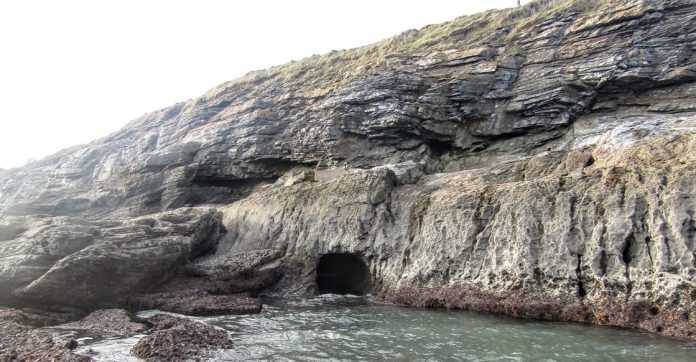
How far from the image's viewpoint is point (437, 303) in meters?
20.3

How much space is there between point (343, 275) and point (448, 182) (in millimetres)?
8750

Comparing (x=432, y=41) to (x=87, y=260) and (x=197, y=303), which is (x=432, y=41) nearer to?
(x=197, y=303)

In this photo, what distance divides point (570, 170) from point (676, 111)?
546 inches

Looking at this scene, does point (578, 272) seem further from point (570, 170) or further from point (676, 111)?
point (676, 111)

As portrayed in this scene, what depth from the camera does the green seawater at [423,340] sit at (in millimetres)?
12883

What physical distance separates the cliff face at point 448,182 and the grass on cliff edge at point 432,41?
29cm

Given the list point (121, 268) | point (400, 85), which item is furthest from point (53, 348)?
point (400, 85)

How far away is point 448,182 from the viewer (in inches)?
1013

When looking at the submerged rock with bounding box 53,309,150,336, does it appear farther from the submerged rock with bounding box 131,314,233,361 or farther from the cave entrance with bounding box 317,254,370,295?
the cave entrance with bounding box 317,254,370,295

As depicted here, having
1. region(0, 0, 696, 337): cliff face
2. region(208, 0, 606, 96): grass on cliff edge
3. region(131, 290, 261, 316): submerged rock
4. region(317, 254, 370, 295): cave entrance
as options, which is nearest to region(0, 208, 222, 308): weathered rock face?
region(0, 0, 696, 337): cliff face

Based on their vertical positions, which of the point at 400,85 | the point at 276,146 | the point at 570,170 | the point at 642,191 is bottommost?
the point at 642,191

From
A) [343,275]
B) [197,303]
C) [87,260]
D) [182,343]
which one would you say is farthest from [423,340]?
[87,260]

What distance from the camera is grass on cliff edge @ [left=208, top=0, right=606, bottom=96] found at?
132ft

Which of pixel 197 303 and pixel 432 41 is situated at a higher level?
pixel 432 41
